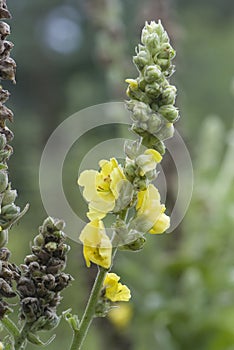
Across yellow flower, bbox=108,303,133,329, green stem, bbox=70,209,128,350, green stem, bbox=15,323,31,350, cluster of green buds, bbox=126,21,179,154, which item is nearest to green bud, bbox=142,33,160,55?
cluster of green buds, bbox=126,21,179,154

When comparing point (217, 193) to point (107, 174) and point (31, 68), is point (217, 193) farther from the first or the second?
point (31, 68)

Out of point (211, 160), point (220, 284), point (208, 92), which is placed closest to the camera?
point (220, 284)

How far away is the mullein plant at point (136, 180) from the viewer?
503mm

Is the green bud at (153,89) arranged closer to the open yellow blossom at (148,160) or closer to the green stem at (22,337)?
the open yellow blossom at (148,160)

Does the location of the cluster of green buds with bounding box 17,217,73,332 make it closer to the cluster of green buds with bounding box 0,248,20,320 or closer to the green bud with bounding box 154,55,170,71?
the cluster of green buds with bounding box 0,248,20,320

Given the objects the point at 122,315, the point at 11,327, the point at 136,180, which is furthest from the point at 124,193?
the point at 122,315

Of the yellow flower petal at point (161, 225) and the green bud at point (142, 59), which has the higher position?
the green bud at point (142, 59)

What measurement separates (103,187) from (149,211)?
37 mm

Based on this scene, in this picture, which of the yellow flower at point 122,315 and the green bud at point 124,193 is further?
the yellow flower at point 122,315

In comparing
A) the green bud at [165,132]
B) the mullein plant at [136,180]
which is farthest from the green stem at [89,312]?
the green bud at [165,132]

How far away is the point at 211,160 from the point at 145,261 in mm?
292

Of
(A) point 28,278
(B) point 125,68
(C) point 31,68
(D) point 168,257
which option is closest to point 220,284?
(D) point 168,257

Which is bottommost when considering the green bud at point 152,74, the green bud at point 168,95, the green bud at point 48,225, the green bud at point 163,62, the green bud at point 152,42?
the green bud at point 48,225

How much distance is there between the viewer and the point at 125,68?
1782 mm
